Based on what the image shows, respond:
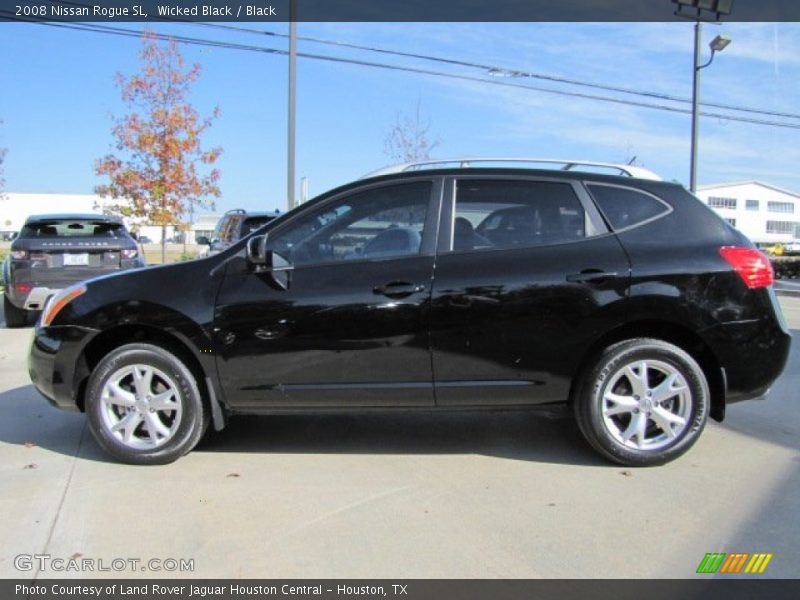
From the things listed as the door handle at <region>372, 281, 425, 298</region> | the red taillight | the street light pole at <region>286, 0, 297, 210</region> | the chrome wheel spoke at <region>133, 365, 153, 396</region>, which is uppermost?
the street light pole at <region>286, 0, 297, 210</region>

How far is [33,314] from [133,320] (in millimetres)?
8158

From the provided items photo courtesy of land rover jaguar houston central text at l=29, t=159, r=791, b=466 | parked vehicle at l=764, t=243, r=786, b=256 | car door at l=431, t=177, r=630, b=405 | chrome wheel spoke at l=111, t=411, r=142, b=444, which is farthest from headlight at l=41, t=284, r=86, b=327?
parked vehicle at l=764, t=243, r=786, b=256

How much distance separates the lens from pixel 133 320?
4090mm

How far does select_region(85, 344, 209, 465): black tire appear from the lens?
4.10 meters

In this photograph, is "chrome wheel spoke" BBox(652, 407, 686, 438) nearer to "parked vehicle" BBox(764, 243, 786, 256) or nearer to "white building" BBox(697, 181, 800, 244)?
"parked vehicle" BBox(764, 243, 786, 256)

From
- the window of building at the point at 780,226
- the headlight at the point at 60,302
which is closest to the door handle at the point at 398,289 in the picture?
the headlight at the point at 60,302

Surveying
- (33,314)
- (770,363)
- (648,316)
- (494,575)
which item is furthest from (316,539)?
(33,314)

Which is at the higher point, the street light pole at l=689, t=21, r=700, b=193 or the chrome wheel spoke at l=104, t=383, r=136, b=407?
the street light pole at l=689, t=21, r=700, b=193

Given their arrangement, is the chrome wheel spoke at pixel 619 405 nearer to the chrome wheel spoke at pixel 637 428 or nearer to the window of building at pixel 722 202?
the chrome wheel spoke at pixel 637 428

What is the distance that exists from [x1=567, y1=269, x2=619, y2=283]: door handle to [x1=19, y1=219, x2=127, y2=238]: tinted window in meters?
7.63

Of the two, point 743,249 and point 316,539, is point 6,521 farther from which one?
point 743,249

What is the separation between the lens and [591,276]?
13.1ft

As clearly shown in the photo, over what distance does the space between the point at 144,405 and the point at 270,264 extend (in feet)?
3.74

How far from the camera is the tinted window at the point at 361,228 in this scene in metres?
4.14
